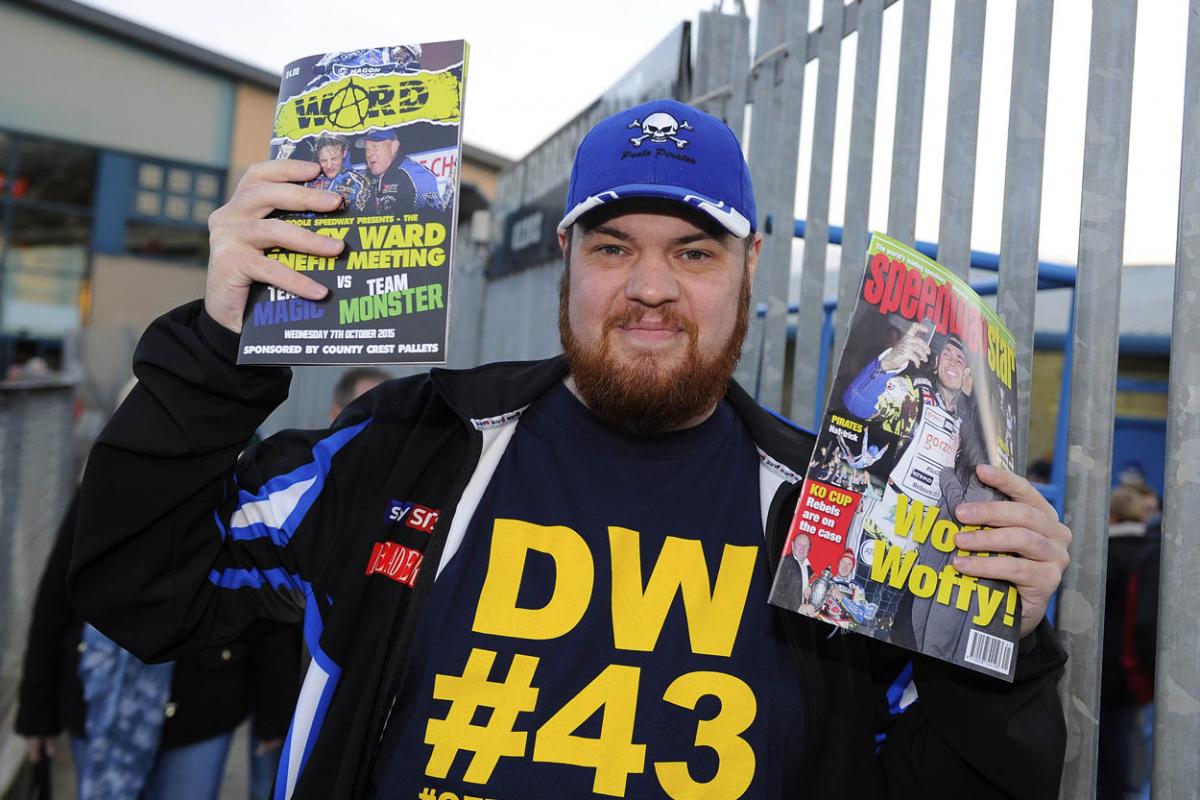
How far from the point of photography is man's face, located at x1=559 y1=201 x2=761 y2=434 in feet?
6.11

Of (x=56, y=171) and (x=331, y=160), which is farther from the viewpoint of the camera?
(x=56, y=171)

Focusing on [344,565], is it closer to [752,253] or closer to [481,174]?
[752,253]

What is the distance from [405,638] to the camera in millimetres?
1646

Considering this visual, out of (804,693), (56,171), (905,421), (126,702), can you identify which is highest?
(56,171)

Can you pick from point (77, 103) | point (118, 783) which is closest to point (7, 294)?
point (77, 103)

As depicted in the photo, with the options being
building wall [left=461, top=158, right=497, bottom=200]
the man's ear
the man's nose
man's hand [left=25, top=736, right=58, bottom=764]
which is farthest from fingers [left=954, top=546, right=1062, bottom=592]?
building wall [left=461, top=158, right=497, bottom=200]

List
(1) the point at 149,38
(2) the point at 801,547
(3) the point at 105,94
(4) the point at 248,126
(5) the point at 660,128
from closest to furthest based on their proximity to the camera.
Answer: (2) the point at 801,547 → (5) the point at 660,128 → (1) the point at 149,38 → (3) the point at 105,94 → (4) the point at 248,126

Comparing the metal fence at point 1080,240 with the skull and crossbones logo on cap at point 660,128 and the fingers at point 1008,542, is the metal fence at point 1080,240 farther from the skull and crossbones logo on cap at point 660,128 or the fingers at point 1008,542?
the skull and crossbones logo on cap at point 660,128

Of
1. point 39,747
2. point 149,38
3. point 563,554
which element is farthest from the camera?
point 149,38

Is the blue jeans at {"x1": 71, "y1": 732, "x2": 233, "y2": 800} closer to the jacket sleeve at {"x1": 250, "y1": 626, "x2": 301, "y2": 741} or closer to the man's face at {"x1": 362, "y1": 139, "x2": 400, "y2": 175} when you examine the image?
the jacket sleeve at {"x1": 250, "y1": 626, "x2": 301, "y2": 741}

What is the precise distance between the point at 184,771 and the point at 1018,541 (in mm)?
2988

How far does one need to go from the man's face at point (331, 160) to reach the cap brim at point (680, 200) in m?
0.56

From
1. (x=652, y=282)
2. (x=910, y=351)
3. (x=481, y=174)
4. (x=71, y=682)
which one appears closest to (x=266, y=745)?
(x=71, y=682)

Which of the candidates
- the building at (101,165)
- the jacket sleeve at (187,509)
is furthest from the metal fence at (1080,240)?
the building at (101,165)
